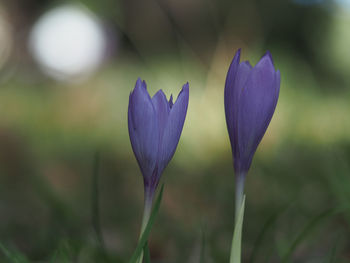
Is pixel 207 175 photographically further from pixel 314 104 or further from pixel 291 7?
pixel 291 7

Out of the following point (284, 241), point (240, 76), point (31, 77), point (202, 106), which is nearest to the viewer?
point (240, 76)

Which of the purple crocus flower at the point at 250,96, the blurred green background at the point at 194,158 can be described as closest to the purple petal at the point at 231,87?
the purple crocus flower at the point at 250,96

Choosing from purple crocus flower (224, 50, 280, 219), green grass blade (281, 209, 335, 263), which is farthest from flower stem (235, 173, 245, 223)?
→ green grass blade (281, 209, 335, 263)

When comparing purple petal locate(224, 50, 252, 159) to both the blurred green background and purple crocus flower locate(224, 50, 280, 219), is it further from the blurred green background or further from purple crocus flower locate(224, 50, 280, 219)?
the blurred green background

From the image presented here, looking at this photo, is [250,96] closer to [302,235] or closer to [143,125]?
[143,125]

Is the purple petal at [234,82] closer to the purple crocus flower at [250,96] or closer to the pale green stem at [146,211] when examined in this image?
the purple crocus flower at [250,96]

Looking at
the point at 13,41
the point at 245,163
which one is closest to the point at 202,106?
the point at 245,163
